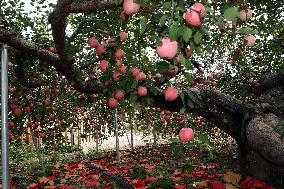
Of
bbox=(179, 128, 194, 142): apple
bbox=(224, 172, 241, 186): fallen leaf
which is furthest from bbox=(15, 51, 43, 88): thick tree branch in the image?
bbox=(179, 128, 194, 142): apple

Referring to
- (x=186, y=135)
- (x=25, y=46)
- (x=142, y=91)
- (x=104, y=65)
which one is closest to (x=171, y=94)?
(x=186, y=135)

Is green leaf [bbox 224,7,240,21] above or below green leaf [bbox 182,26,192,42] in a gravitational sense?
above

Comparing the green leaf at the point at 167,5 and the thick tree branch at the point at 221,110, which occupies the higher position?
the green leaf at the point at 167,5

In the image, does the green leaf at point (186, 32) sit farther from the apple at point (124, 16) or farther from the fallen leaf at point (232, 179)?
the fallen leaf at point (232, 179)

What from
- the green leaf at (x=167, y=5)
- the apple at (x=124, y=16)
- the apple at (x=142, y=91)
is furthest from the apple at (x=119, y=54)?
the green leaf at (x=167, y=5)

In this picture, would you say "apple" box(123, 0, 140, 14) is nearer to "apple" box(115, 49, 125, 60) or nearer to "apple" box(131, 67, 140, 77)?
"apple" box(115, 49, 125, 60)

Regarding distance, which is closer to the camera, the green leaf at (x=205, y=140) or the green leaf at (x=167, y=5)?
the green leaf at (x=167, y=5)

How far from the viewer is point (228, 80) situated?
8734mm

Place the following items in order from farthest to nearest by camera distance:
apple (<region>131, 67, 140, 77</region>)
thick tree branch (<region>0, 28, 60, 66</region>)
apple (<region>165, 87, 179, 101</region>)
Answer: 1. thick tree branch (<region>0, 28, 60, 66</region>)
2. apple (<region>131, 67, 140, 77</region>)
3. apple (<region>165, 87, 179, 101</region>)

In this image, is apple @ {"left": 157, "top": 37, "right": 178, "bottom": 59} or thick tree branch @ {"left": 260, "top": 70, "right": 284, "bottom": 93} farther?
thick tree branch @ {"left": 260, "top": 70, "right": 284, "bottom": 93}

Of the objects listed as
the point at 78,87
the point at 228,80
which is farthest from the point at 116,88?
the point at 228,80

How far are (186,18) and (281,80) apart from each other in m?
5.54

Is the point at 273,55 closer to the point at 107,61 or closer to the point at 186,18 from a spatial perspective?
the point at 107,61

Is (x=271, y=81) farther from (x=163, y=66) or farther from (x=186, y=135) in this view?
(x=163, y=66)
